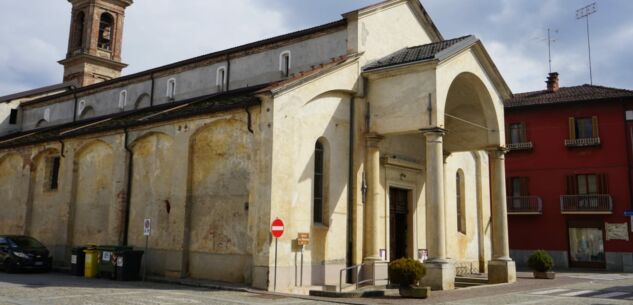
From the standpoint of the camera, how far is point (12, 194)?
26.2 m

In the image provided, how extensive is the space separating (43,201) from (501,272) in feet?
62.3

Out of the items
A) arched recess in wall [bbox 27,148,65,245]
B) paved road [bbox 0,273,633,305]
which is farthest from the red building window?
arched recess in wall [bbox 27,148,65,245]

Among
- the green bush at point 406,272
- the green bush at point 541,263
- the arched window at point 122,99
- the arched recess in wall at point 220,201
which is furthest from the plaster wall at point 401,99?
the arched window at point 122,99

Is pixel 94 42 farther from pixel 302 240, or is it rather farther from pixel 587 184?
pixel 587 184

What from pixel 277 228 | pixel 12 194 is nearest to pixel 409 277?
pixel 277 228

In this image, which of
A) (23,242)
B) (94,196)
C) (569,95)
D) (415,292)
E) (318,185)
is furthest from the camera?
(569,95)

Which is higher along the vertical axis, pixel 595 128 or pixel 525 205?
pixel 595 128

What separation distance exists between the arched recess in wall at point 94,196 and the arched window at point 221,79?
5020 mm

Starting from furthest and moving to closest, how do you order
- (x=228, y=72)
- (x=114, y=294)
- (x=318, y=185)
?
(x=228, y=72) → (x=318, y=185) → (x=114, y=294)

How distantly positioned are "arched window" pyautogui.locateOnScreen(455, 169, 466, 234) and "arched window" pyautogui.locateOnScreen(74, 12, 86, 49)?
26032mm

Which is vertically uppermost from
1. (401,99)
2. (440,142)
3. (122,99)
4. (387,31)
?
(387,31)

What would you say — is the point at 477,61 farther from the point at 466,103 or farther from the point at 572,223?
the point at 572,223

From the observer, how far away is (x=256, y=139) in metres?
15.9

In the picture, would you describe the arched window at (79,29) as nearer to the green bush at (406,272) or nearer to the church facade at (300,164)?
the church facade at (300,164)
